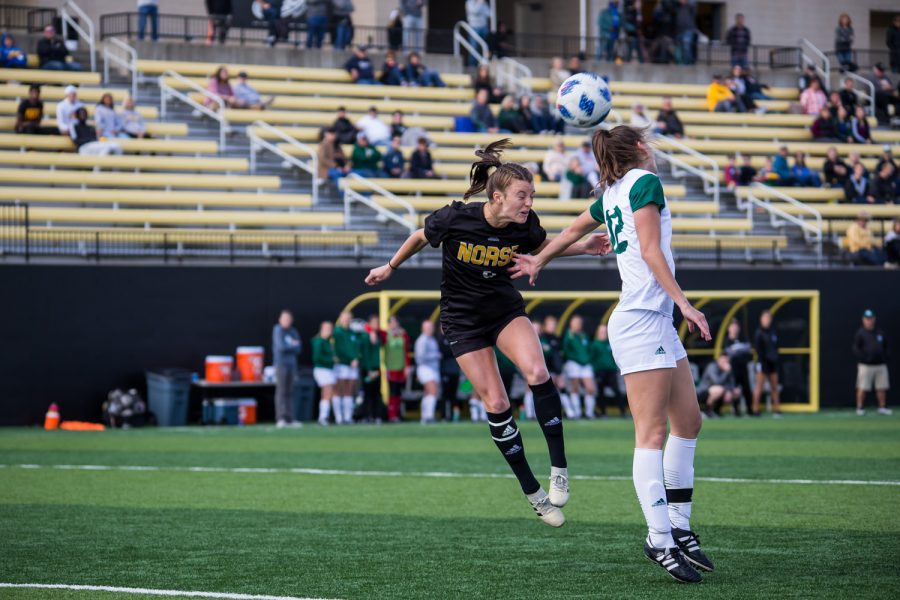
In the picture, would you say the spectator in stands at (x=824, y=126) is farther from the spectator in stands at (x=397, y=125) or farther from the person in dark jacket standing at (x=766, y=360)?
the spectator in stands at (x=397, y=125)

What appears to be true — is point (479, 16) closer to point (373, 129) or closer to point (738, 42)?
point (373, 129)

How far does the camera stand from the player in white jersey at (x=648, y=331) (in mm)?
6531

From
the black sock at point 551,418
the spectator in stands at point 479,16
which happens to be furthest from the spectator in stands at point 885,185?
the black sock at point 551,418

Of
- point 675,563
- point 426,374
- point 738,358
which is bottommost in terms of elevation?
point 426,374

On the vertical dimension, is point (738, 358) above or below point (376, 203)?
below

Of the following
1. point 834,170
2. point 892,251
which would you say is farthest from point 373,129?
point 892,251

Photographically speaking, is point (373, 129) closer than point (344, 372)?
No

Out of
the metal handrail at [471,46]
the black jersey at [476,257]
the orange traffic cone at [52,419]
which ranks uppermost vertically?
the metal handrail at [471,46]

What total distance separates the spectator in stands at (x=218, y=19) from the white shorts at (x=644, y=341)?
24.4 m

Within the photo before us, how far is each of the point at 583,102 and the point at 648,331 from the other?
228 cm

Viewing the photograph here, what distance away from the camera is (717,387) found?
23.1 m

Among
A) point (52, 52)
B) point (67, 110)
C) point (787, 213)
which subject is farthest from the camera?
point (787, 213)

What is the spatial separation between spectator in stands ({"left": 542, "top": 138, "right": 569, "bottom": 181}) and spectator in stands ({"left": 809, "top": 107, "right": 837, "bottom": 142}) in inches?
297

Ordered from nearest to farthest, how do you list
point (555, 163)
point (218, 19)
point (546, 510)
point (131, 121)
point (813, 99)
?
1. point (546, 510)
2. point (131, 121)
3. point (555, 163)
4. point (218, 19)
5. point (813, 99)
